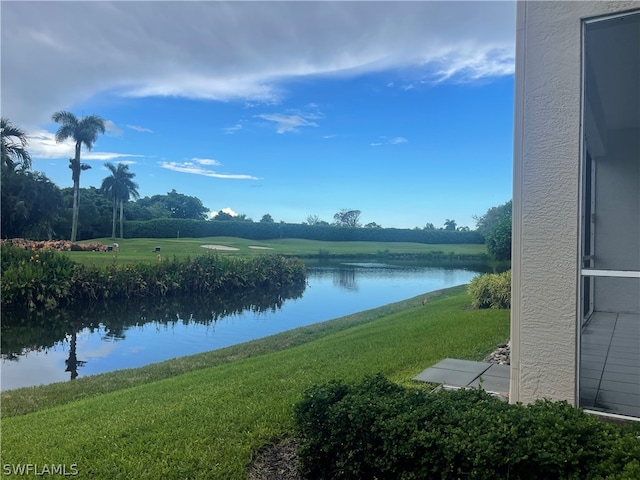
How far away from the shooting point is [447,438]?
2137mm

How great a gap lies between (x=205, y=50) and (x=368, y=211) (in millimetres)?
38753

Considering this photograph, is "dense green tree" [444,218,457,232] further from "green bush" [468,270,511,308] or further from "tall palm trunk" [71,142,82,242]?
"green bush" [468,270,511,308]

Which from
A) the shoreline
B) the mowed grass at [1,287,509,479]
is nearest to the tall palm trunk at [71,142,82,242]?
the shoreline

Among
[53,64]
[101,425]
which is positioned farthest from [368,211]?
[101,425]

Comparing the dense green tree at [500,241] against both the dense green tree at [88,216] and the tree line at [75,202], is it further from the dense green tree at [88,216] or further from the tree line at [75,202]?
the dense green tree at [88,216]

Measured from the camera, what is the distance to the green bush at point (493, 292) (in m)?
9.11

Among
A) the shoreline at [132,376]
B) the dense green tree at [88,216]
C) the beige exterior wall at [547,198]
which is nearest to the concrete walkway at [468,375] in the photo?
the beige exterior wall at [547,198]

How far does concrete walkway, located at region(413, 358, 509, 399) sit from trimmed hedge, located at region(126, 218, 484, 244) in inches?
1294

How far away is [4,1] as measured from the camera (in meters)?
7.88

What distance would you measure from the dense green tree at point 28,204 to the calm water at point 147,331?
14557 mm

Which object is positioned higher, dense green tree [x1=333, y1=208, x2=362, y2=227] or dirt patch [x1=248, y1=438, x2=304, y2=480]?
dense green tree [x1=333, y1=208, x2=362, y2=227]

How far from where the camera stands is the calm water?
23.1 ft

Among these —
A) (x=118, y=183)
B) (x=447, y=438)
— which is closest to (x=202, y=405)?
(x=447, y=438)

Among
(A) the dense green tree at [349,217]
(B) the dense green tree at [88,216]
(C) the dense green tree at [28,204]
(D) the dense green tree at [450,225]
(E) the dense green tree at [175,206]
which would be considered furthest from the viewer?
(A) the dense green tree at [349,217]
